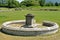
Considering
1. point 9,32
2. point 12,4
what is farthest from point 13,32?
point 12,4

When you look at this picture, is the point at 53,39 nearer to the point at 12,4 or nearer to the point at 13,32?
the point at 13,32

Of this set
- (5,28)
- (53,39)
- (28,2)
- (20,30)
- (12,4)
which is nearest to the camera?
Answer: (53,39)

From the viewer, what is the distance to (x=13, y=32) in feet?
41.4

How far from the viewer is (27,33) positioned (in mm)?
12266

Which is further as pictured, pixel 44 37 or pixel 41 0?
pixel 41 0

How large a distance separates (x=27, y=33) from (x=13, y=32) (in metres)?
1.20

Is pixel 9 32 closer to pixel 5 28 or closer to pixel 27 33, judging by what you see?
pixel 5 28

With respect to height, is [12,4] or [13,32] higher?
[13,32]

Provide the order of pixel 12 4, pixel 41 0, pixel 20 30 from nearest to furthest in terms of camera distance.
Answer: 1. pixel 20 30
2. pixel 12 4
3. pixel 41 0

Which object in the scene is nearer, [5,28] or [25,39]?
[25,39]

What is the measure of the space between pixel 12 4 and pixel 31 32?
53410mm

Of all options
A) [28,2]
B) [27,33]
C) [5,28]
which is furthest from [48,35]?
[28,2]

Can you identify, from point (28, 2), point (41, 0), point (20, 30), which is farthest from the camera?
point (41, 0)

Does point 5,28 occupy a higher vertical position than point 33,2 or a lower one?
higher
